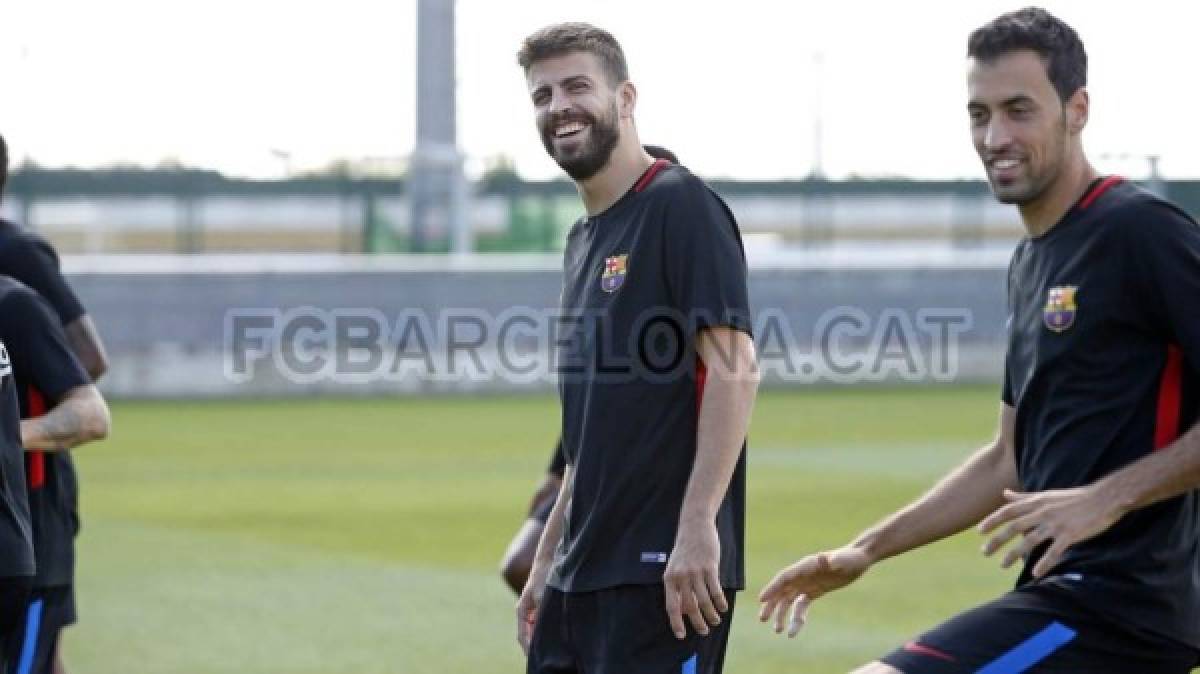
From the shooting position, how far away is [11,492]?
6.04 meters

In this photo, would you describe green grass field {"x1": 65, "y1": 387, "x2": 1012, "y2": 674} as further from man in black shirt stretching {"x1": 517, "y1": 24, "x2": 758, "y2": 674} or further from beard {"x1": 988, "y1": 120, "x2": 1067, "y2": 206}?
beard {"x1": 988, "y1": 120, "x2": 1067, "y2": 206}

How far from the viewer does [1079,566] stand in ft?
16.4

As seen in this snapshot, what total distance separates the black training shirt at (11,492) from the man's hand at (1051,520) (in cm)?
262

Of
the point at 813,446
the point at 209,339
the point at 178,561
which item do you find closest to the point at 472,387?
the point at 209,339

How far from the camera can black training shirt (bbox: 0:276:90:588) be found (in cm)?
669

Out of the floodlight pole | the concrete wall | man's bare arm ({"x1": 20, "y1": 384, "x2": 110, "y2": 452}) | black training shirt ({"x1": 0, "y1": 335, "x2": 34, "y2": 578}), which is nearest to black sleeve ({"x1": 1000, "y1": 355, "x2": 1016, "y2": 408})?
black training shirt ({"x1": 0, "y1": 335, "x2": 34, "y2": 578})

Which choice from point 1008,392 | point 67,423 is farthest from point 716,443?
point 67,423

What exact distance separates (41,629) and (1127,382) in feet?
12.1

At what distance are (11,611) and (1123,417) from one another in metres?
2.99

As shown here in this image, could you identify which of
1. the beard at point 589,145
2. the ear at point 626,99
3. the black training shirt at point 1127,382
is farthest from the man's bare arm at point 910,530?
the ear at point 626,99

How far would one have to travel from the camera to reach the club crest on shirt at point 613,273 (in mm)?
5738

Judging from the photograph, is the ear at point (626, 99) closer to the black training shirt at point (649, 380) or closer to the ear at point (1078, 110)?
the black training shirt at point (649, 380)

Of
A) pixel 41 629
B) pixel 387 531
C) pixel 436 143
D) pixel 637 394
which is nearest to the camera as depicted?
pixel 637 394

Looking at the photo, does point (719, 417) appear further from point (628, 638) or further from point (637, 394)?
point (628, 638)
